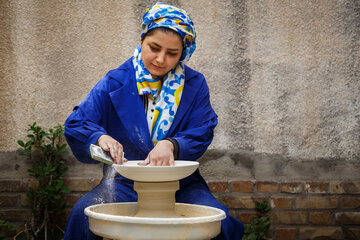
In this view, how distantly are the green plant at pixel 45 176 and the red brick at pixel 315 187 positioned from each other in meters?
1.98

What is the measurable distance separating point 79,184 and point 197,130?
5.28ft

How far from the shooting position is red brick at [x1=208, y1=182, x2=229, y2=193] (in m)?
3.47

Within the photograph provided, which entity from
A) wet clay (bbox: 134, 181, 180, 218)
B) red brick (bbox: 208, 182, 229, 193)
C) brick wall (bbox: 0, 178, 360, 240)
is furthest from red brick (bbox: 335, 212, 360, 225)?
wet clay (bbox: 134, 181, 180, 218)

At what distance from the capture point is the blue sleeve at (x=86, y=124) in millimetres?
2080

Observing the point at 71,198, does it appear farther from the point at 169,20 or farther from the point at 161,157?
the point at 169,20

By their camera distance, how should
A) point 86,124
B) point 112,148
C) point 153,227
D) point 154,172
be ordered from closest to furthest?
point 153,227
point 154,172
point 112,148
point 86,124

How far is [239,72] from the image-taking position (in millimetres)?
3516

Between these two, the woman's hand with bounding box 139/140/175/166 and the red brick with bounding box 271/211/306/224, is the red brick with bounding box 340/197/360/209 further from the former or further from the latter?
the woman's hand with bounding box 139/140/175/166

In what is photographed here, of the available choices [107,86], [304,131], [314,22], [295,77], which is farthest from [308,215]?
[107,86]

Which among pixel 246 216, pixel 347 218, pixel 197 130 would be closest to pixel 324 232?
pixel 347 218

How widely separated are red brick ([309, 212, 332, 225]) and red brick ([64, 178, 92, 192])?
73.4 inches

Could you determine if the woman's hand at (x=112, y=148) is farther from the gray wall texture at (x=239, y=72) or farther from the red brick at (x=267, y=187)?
the red brick at (x=267, y=187)

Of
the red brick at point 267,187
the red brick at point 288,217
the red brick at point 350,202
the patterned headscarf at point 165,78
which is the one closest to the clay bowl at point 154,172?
the patterned headscarf at point 165,78

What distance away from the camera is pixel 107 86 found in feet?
7.63
